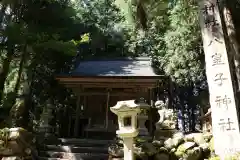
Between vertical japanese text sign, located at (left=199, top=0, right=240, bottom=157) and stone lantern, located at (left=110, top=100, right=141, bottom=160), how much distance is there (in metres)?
2.00

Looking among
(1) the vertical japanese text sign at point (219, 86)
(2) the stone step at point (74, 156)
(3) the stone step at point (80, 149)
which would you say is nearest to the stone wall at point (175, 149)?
(2) the stone step at point (74, 156)

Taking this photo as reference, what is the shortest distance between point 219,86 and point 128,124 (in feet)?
8.43

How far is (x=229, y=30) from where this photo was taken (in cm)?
880

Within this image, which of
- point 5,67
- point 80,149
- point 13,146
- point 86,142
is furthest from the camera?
point 5,67

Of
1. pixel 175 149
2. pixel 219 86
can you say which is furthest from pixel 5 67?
pixel 219 86

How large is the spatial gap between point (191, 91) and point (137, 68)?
11.9 m

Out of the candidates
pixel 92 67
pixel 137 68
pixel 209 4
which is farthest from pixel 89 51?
pixel 209 4

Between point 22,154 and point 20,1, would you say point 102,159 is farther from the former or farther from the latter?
point 20,1

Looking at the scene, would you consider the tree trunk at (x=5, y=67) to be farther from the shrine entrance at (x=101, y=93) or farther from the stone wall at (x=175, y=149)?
the stone wall at (x=175, y=149)

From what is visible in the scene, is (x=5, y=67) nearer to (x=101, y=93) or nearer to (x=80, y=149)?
(x=101, y=93)

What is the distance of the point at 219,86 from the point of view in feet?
20.4

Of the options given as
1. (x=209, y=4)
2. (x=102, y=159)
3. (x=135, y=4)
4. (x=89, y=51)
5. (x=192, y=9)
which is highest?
(x=89, y=51)

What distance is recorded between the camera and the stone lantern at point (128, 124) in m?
6.97

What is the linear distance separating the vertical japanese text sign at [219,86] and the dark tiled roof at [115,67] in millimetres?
6200
